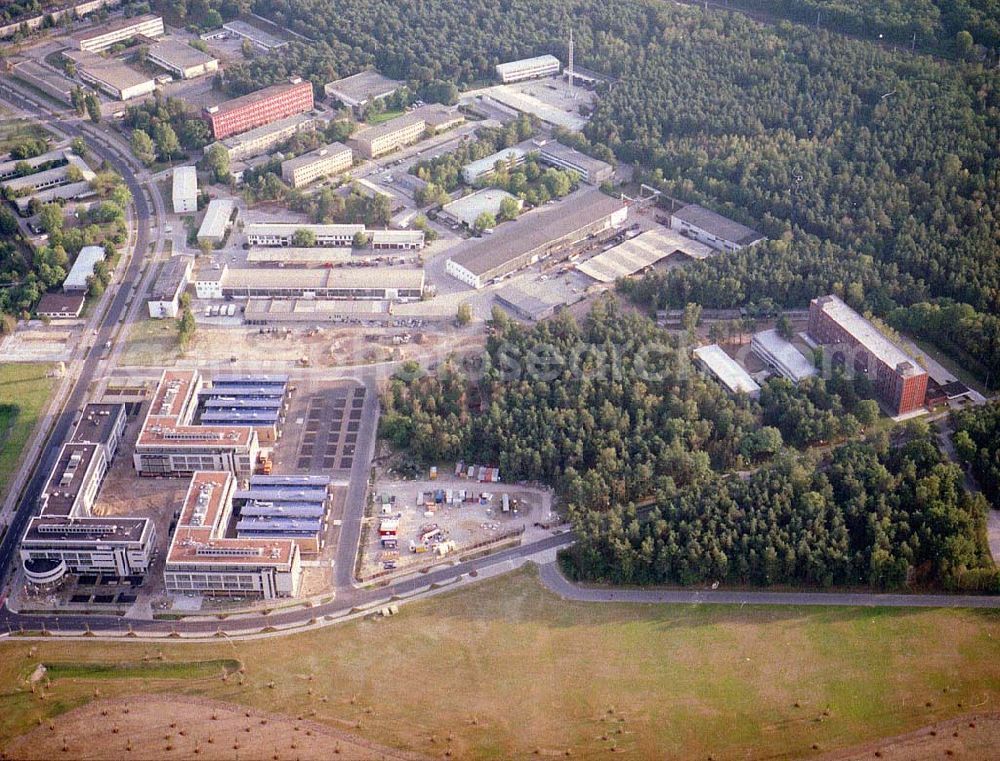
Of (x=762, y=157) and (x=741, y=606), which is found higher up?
(x=762, y=157)

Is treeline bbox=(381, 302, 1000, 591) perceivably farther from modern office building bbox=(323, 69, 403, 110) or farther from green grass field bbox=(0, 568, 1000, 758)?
modern office building bbox=(323, 69, 403, 110)

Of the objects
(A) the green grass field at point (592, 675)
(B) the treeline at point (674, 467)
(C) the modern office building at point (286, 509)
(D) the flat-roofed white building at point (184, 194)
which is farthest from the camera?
(D) the flat-roofed white building at point (184, 194)

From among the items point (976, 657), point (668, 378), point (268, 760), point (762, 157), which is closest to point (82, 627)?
point (268, 760)

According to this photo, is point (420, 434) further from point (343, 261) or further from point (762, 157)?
point (762, 157)

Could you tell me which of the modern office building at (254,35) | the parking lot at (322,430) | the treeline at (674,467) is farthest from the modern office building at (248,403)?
the modern office building at (254,35)

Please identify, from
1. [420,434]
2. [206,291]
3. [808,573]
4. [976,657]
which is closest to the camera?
[976,657]

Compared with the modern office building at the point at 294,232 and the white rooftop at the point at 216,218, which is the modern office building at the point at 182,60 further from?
the modern office building at the point at 294,232
